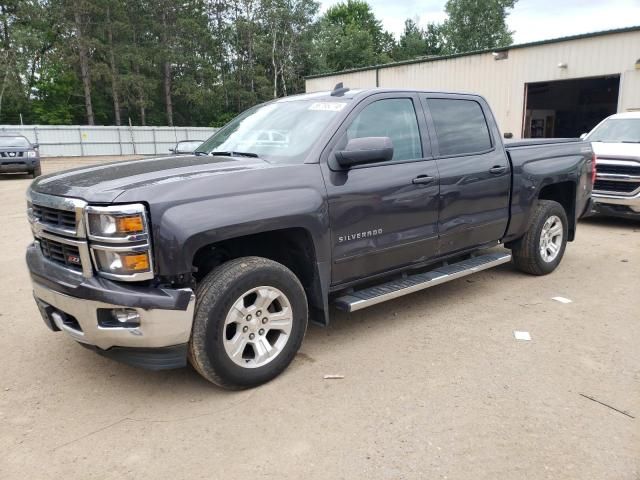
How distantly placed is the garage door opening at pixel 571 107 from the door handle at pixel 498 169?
1961 centimetres

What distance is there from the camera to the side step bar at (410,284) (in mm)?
3846

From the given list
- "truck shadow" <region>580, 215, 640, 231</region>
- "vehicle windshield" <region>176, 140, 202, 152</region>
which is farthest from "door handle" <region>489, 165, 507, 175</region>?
"truck shadow" <region>580, 215, 640, 231</region>

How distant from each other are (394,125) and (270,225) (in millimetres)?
1557

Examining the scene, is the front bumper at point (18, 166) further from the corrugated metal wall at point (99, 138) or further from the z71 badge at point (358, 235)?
the z71 badge at point (358, 235)

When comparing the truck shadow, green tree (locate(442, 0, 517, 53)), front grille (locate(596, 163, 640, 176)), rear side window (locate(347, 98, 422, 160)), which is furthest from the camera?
green tree (locate(442, 0, 517, 53))

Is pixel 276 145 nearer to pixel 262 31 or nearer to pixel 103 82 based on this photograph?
pixel 103 82

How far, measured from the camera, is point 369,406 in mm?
3127

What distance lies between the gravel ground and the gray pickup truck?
359mm

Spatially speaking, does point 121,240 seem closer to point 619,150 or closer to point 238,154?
point 238,154

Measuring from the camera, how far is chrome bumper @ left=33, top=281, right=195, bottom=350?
9.41ft

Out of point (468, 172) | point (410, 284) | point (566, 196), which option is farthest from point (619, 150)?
point (410, 284)

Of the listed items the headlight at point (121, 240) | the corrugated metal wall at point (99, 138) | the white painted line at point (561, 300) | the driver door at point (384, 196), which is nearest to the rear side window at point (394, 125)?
the driver door at point (384, 196)

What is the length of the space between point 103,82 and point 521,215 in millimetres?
46937

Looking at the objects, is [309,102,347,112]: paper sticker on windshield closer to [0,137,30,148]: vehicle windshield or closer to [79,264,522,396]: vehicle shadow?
[79,264,522,396]: vehicle shadow
